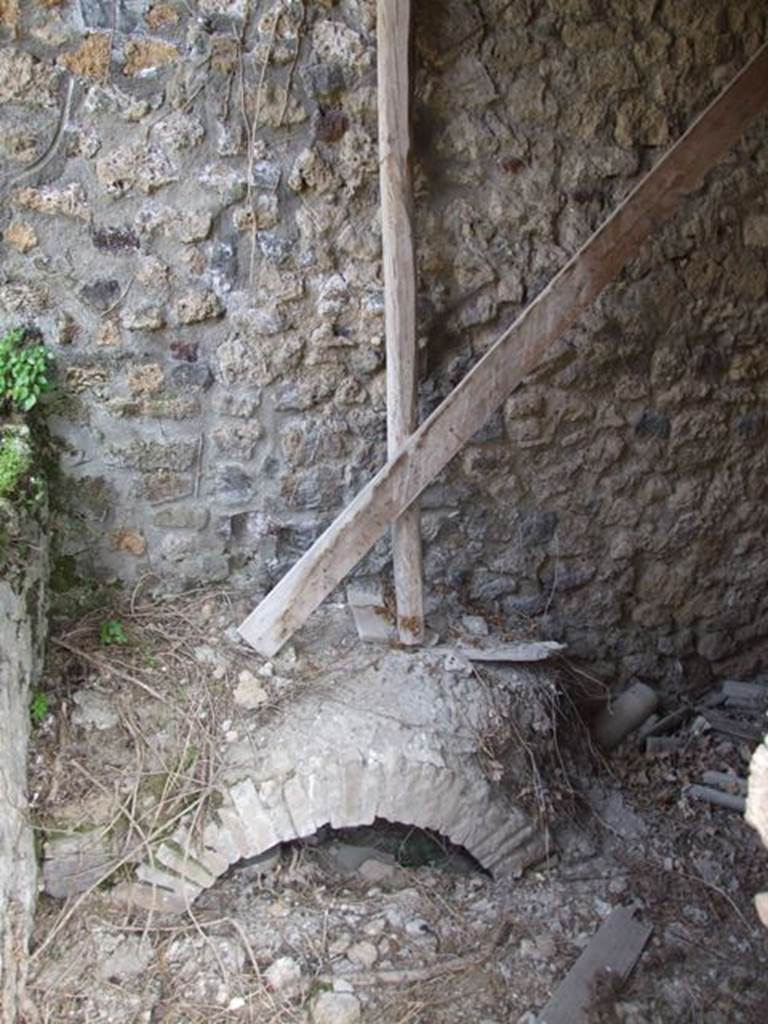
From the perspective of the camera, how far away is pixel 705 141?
319cm

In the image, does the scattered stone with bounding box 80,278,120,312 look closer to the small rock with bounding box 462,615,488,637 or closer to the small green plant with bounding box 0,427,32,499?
the small green plant with bounding box 0,427,32,499

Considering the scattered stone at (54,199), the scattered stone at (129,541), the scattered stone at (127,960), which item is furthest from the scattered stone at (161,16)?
the scattered stone at (127,960)

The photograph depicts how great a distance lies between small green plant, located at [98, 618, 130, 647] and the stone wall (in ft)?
0.62

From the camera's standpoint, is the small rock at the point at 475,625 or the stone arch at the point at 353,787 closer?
the stone arch at the point at 353,787

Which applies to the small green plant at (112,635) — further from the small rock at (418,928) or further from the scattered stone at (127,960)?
the small rock at (418,928)

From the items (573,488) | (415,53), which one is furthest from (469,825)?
(415,53)

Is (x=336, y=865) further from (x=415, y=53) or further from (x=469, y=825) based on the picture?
(x=415, y=53)

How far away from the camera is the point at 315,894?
10.7 feet

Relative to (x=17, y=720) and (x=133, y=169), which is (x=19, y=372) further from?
(x=17, y=720)

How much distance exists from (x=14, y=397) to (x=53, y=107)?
88 cm

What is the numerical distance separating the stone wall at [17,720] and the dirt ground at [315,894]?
4.0 inches

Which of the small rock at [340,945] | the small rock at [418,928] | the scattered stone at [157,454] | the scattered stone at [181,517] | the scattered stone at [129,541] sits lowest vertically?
the small rock at [418,928]

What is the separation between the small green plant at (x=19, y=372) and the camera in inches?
131

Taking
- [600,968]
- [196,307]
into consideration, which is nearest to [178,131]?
[196,307]
